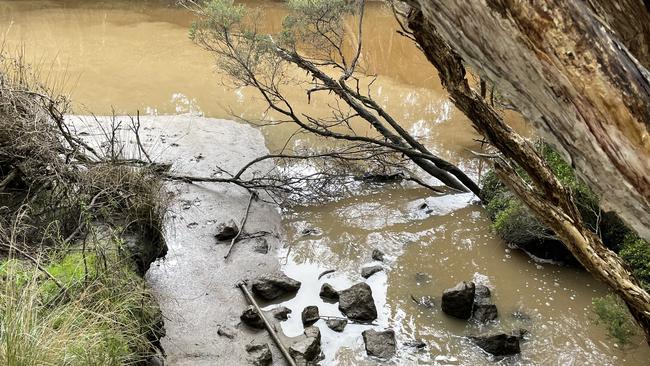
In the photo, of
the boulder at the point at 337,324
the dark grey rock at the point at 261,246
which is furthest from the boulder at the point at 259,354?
the dark grey rock at the point at 261,246

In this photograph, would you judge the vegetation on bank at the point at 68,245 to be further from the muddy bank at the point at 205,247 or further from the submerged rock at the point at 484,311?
the submerged rock at the point at 484,311

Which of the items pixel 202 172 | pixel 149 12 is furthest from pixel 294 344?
pixel 149 12

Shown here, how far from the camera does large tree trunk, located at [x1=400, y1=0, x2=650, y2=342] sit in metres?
1.79

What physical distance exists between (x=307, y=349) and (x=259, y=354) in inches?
13.1

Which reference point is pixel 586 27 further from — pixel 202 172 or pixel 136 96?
pixel 136 96

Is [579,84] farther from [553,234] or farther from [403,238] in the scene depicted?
[403,238]

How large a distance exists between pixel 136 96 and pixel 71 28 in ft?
16.9

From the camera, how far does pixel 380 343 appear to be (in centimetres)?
444

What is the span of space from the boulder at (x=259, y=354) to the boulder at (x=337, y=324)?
552 mm

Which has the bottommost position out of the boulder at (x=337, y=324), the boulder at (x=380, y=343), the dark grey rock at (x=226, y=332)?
the dark grey rock at (x=226, y=332)

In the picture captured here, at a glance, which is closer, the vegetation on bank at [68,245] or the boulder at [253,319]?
the vegetation on bank at [68,245]

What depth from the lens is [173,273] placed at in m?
5.21

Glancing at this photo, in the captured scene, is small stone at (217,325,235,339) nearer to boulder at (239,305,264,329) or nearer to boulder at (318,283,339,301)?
boulder at (239,305,264,329)

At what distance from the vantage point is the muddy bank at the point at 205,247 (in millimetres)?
4449
